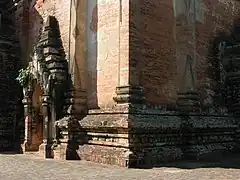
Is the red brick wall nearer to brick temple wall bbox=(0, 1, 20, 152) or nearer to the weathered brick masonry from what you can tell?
the weathered brick masonry

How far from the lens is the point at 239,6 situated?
14.9 m

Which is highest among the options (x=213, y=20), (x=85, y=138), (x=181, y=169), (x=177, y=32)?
(x=213, y=20)

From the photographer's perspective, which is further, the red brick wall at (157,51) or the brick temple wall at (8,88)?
the brick temple wall at (8,88)

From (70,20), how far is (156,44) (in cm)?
314

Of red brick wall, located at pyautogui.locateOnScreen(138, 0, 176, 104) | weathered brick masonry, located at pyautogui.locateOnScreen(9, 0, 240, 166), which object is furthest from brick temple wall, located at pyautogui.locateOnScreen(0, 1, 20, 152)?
red brick wall, located at pyautogui.locateOnScreen(138, 0, 176, 104)

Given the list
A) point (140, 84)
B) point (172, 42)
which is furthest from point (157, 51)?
point (140, 84)

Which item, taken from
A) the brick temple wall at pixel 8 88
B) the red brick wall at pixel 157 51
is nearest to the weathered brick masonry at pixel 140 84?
the red brick wall at pixel 157 51

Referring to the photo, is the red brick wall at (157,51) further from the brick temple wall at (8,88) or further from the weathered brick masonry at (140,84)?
the brick temple wall at (8,88)

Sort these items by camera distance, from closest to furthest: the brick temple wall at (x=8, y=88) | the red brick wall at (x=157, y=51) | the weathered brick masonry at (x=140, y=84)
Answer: the weathered brick masonry at (x=140, y=84)
the red brick wall at (x=157, y=51)
the brick temple wall at (x=8, y=88)

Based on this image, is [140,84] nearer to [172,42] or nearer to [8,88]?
[172,42]

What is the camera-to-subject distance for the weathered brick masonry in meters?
9.52

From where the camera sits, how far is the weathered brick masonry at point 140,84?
31.2 ft

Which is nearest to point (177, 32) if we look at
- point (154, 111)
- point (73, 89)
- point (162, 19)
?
point (162, 19)

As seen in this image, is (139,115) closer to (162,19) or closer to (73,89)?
(73,89)
